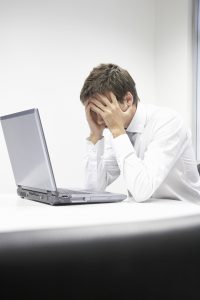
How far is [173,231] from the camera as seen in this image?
918 millimetres

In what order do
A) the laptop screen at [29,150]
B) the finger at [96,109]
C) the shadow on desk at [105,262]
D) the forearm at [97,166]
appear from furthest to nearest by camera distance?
the forearm at [97,166] → the finger at [96,109] → the laptop screen at [29,150] → the shadow on desk at [105,262]

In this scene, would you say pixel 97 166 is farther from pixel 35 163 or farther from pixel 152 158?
pixel 35 163

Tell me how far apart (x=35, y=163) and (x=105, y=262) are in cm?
40

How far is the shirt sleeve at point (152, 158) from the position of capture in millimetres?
1272

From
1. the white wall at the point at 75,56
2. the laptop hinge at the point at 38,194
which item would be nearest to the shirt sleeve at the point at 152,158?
the laptop hinge at the point at 38,194

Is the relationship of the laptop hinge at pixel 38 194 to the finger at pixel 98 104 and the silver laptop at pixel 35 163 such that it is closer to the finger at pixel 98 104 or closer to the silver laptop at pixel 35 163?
the silver laptop at pixel 35 163

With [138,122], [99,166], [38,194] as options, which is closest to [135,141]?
[138,122]

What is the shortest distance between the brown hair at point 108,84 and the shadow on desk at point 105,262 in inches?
27.5

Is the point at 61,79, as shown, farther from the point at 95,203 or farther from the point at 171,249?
the point at 171,249

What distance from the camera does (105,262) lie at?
2.83 ft

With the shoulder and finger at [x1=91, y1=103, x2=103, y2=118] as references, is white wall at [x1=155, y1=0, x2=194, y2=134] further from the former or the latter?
finger at [x1=91, y1=103, x2=103, y2=118]

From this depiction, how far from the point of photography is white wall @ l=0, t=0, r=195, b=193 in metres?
2.92

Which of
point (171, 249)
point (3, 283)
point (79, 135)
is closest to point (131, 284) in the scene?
point (171, 249)

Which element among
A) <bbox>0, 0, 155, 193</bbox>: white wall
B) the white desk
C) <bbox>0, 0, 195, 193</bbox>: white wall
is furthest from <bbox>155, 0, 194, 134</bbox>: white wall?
the white desk
